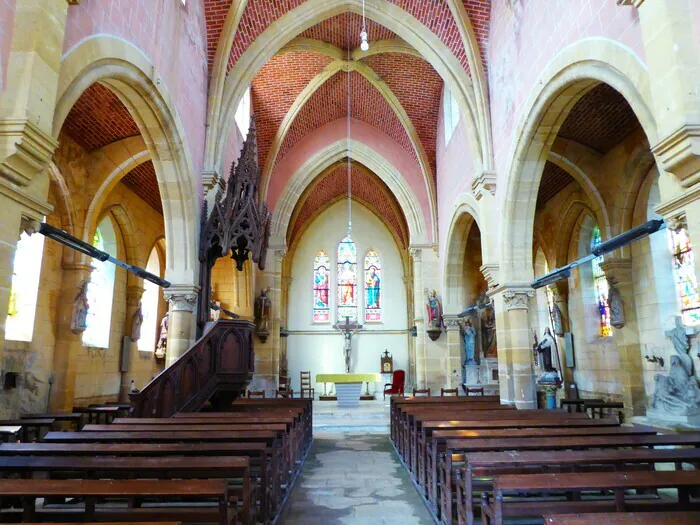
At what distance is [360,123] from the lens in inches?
720

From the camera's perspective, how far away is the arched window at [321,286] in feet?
76.8

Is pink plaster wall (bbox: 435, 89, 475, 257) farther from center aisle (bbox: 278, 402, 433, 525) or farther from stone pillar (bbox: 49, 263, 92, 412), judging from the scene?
stone pillar (bbox: 49, 263, 92, 412)

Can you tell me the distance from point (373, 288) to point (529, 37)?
15800 mm

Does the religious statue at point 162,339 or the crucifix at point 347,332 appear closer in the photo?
the religious statue at point 162,339

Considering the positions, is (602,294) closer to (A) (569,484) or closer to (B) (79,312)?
(A) (569,484)

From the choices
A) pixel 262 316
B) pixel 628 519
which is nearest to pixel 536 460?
pixel 628 519

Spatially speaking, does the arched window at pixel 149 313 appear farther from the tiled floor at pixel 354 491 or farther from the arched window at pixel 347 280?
the arched window at pixel 347 280

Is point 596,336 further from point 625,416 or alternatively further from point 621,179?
point 621,179

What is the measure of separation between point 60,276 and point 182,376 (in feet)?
17.2

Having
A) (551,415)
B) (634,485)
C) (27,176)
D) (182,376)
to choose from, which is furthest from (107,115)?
(634,485)

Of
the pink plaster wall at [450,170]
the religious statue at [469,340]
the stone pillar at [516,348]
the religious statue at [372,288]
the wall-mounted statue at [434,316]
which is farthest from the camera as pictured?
the religious statue at [372,288]

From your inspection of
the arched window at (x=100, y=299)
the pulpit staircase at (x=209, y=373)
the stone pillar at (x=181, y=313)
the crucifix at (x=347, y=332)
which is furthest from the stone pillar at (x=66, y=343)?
the crucifix at (x=347, y=332)

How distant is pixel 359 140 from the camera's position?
18109mm

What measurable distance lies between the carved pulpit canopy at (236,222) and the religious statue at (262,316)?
20.3 ft
